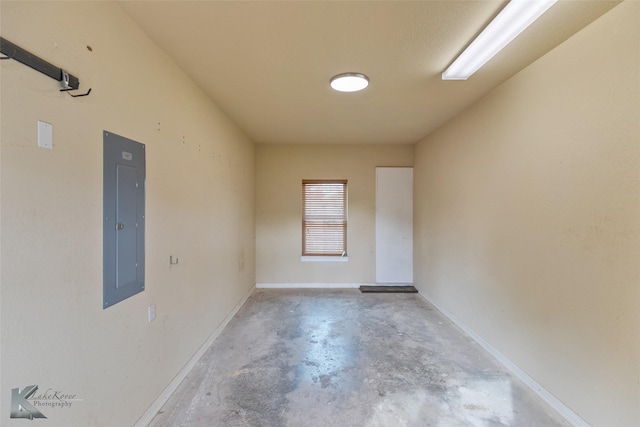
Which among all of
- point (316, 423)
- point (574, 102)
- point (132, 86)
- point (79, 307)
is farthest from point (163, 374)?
point (574, 102)

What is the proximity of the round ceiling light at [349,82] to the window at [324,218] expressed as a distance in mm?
2534

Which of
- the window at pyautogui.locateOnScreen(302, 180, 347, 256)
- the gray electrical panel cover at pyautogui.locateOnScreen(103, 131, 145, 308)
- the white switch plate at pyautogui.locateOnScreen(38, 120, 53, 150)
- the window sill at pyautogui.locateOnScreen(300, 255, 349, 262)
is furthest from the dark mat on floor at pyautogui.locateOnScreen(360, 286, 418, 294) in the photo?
the white switch plate at pyautogui.locateOnScreen(38, 120, 53, 150)

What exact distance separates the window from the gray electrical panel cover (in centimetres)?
338

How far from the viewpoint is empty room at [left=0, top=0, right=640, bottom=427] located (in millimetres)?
1154

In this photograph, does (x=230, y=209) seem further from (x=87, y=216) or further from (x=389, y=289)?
(x=389, y=289)

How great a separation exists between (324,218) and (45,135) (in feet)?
13.3

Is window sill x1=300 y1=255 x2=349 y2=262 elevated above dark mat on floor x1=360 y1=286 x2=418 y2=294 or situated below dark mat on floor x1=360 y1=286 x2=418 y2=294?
above

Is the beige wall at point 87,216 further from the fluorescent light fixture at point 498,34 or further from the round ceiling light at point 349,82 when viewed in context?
the fluorescent light fixture at point 498,34

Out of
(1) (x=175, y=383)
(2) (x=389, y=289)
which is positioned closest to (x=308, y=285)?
(2) (x=389, y=289)

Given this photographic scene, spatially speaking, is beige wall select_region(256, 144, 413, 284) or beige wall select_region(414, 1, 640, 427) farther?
beige wall select_region(256, 144, 413, 284)

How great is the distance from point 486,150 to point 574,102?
0.93 m

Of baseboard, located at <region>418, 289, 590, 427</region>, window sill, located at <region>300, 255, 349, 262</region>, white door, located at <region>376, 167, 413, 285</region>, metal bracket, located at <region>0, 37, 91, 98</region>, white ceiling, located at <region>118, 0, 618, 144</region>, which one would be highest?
white ceiling, located at <region>118, 0, 618, 144</region>

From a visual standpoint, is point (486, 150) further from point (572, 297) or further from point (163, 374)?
point (163, 374)

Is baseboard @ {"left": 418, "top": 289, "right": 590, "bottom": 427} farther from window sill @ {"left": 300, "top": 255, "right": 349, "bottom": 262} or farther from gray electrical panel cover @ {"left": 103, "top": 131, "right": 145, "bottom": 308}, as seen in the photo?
gray electrical panel cover @ {"left": 103, "top": 131, "right": 145, "bottom": 308}
